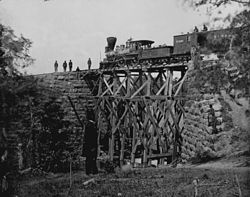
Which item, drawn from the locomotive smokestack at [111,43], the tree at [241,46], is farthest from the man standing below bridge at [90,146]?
the locomotive smokestack at [111,43]

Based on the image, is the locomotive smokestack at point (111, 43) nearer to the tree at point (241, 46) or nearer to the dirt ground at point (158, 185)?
the dirt ground at point (158, 185)

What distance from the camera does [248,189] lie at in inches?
249

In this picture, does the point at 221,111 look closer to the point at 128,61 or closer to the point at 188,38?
the point at 188,38

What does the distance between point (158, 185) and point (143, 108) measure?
9.37 m

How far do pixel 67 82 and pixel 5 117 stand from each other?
12870mm

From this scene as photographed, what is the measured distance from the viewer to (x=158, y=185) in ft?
24.4

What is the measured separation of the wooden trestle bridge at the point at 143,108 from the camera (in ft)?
46.6

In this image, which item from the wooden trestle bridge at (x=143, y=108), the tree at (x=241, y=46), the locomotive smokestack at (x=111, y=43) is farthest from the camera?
the locomotive smokestack at (x=111, y=43)

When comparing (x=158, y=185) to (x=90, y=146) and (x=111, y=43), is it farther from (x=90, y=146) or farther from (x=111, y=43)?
(x=111, y=43)

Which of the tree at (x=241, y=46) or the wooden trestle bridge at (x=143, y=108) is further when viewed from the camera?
the wooden trestle bridge at (x=143, y=108)

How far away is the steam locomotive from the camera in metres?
14.8

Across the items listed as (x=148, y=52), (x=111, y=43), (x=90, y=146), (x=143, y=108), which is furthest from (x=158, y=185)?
(x=111, y=43)

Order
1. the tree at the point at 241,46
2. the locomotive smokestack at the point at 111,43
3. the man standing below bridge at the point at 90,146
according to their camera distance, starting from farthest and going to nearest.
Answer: the locomotive smokestack at the point at 111,43, the man standing below bridge at the point at 90,146, the tree at the point at 241,46

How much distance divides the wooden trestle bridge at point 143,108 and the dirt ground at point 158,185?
5150mm
